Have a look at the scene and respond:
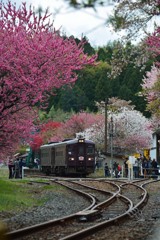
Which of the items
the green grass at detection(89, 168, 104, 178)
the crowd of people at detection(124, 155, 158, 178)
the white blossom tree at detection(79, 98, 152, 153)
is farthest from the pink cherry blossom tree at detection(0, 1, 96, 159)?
the white blossom tree at detection(79, 98, 152, 153)

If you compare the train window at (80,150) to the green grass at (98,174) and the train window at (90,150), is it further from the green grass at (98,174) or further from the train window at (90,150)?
the green grass at (98,174)

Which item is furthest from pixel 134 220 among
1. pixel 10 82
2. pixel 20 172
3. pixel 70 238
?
pixel 20 172

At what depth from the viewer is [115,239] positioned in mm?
9625

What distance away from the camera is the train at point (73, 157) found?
136ft

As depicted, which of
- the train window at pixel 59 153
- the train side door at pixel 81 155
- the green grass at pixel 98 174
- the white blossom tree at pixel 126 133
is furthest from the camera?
the white blossom tree at pixel 126 133

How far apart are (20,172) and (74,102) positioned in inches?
2978

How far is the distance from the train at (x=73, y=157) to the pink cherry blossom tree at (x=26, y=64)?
18.1 metres

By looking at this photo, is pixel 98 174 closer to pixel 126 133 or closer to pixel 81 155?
pixel 81 155

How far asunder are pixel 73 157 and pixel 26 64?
2125cm

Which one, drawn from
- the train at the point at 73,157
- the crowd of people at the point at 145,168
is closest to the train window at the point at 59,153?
the train at the point at 73,157

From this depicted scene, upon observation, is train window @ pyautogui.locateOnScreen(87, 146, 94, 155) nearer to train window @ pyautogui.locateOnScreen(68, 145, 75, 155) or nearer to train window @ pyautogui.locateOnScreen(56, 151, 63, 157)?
train window @ pyautogui.locateOnScreen(68, 145, 75, 155)

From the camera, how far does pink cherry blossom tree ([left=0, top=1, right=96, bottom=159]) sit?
68.1 ft

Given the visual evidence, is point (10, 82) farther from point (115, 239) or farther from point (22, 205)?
point (115, 239)

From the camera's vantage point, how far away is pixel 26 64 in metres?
20.8
